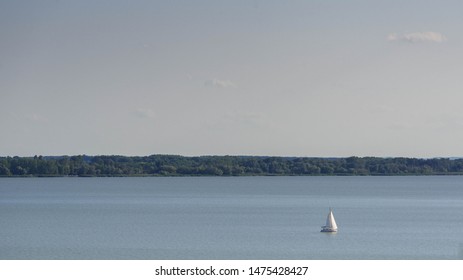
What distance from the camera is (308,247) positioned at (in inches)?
1796

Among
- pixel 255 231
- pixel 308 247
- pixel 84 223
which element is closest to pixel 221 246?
pixel 308 247

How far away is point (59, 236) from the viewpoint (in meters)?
53.4

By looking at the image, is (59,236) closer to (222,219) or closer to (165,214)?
(222,219)

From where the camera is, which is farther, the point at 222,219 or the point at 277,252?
the point at 222,219

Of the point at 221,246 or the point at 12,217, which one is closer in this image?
the point at 221,246

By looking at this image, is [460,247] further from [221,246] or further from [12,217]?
[12,217]
